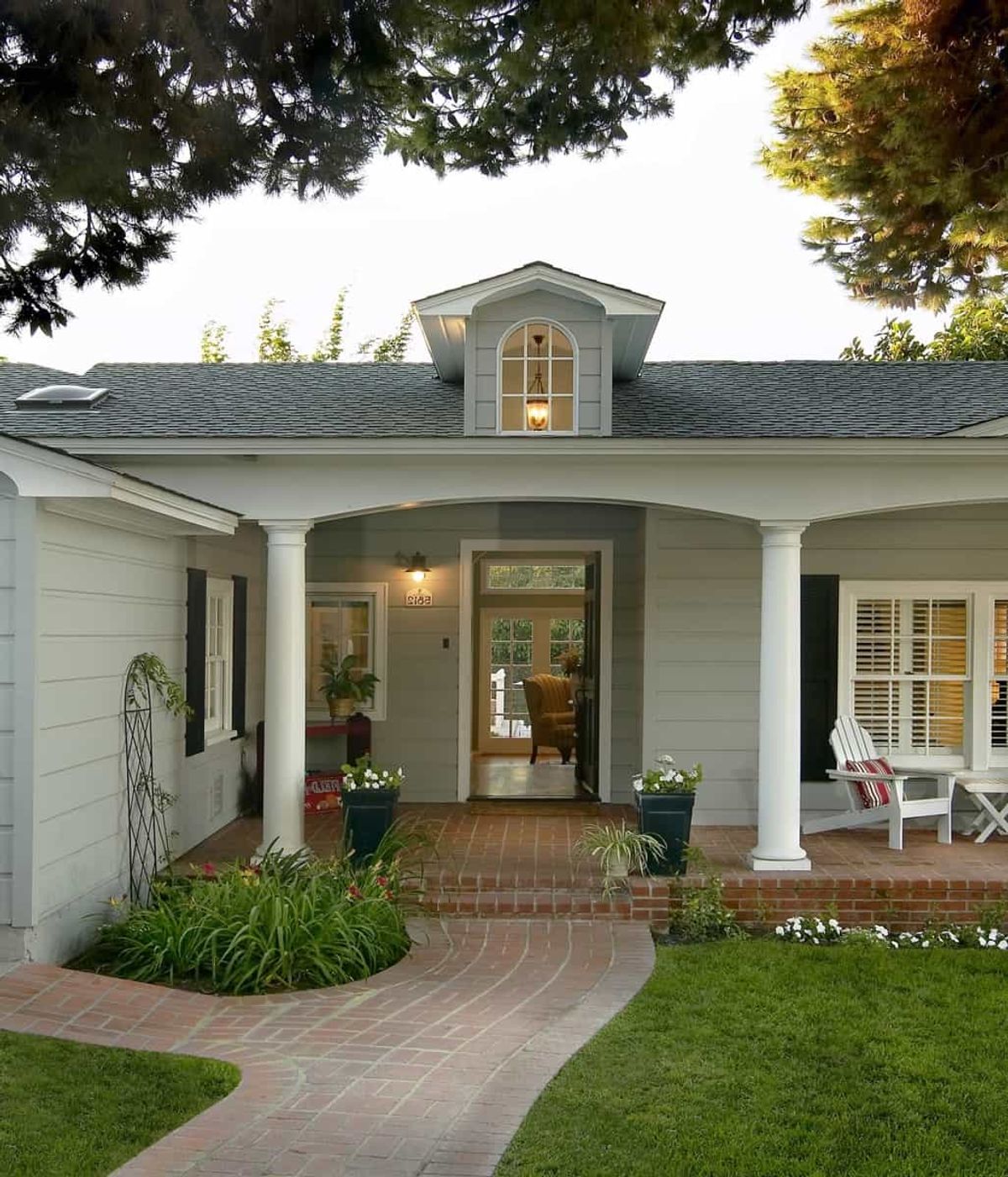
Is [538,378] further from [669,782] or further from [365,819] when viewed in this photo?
[365,819]

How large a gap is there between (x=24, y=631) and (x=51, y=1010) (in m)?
1.82

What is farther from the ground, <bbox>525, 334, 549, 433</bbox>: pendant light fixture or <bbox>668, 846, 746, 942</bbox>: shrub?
<bbox>525, 334, 549, 433</bbox>: pendant light fixture

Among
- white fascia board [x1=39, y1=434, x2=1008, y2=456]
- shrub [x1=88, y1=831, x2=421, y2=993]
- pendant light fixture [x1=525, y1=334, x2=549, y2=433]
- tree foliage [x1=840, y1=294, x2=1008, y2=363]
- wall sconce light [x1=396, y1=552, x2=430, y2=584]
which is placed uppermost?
tree foliage [x1=840, y1=294, x2=1008, y2=363]

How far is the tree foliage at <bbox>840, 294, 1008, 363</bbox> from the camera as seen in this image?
2173 cm

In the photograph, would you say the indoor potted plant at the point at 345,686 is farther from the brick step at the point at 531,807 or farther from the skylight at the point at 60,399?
the skylight at the point at 60,399

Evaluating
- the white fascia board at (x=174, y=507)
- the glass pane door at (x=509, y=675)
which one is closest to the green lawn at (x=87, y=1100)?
the white fascia board at (x=174, y=507)

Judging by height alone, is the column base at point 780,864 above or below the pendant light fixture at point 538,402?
below

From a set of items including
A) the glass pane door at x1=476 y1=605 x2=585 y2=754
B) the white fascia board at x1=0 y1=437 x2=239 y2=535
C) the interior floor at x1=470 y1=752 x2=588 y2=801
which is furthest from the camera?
the glass pane door at x1=476 y1=605 x2=585 y2=754

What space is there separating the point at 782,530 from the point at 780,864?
7.27 feet

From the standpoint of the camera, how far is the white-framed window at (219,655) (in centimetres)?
986

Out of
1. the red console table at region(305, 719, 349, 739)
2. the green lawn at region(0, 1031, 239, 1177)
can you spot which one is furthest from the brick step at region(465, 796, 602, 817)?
the green lawn at region(0, 1031, 239, 1177)

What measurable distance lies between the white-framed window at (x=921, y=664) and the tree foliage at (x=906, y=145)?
3026 mm

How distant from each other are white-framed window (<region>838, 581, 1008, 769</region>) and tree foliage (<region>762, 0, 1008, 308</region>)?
3.03 metres

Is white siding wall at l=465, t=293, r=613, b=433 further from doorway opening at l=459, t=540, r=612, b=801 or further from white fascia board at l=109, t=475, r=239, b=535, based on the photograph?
doorway opening at l=459, t=540, r=612, b=801
